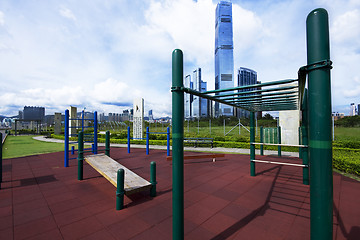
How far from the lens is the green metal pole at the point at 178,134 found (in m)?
1.89

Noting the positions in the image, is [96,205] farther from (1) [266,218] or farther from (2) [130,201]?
(1) [266,218]

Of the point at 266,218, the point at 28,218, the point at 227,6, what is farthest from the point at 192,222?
the point at 227,6

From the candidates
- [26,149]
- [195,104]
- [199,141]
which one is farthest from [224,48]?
[26,149]

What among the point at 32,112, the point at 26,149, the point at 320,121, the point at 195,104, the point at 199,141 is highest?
the point at 195,104

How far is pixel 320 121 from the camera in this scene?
126 centimetres

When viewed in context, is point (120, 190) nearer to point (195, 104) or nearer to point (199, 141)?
point (199, 141)

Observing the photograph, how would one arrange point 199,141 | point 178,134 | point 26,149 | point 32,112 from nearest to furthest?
1. point 178,134
2. point 26,149
3. point 199,141
4. point 32,112

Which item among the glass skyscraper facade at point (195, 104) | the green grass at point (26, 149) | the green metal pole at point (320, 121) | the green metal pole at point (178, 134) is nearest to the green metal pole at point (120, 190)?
the green metal pole at point (178, 134)

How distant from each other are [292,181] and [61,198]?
6158mm

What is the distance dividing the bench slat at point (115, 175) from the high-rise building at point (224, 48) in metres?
144

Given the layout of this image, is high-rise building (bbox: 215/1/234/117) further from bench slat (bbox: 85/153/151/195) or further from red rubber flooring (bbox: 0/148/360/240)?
bench slat (bbox: 85/153/151/195)

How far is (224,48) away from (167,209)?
541ft

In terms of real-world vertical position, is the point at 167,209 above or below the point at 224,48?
below

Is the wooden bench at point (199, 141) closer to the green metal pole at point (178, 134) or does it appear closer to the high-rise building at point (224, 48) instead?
the green metal pole at point (178, 134)
